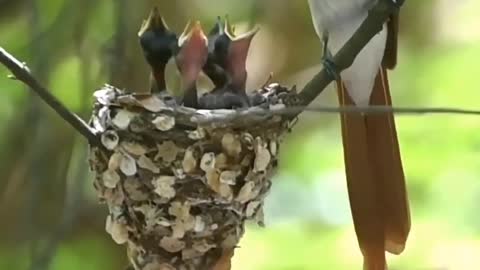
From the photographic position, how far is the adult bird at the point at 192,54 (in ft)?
5.62

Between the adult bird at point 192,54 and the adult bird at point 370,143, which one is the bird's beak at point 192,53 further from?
the adult bird at point 370,143

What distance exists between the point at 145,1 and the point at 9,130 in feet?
1.50

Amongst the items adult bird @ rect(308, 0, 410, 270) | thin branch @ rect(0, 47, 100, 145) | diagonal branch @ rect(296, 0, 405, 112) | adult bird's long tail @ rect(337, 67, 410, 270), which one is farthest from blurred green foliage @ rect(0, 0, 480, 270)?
thin branch @ rect(0, 47, 100, 145)

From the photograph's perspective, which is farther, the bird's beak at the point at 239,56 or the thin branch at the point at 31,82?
the bird's beak at the point at 239,56

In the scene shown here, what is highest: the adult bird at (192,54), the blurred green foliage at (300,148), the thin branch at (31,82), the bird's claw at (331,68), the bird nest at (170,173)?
the blurred green foliage at (300,148)

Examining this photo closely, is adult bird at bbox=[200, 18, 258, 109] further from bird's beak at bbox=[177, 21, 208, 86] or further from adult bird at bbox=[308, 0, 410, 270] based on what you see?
adult bird at bbox=[308, 0, 410, 270]

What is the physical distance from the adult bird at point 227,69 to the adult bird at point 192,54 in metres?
0.05

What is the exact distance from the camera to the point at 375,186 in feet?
6.65

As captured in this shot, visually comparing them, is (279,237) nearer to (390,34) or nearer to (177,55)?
(390,34)

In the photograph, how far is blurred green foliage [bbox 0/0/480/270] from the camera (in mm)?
2598

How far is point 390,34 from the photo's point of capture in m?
2.23

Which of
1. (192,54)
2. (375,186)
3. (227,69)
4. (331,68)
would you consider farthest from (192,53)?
(375,186)

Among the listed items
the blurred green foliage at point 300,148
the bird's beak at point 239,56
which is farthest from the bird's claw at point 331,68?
the blurred green foliage at point 300,148

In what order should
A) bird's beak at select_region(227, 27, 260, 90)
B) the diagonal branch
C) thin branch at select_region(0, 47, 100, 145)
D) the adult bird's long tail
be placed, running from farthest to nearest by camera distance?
the adult bird's long tail < bird's beak at select_region(227, 27, 260, 90) < the diagonal branch < thin branch at select_region(0, 47, 100, 145)
